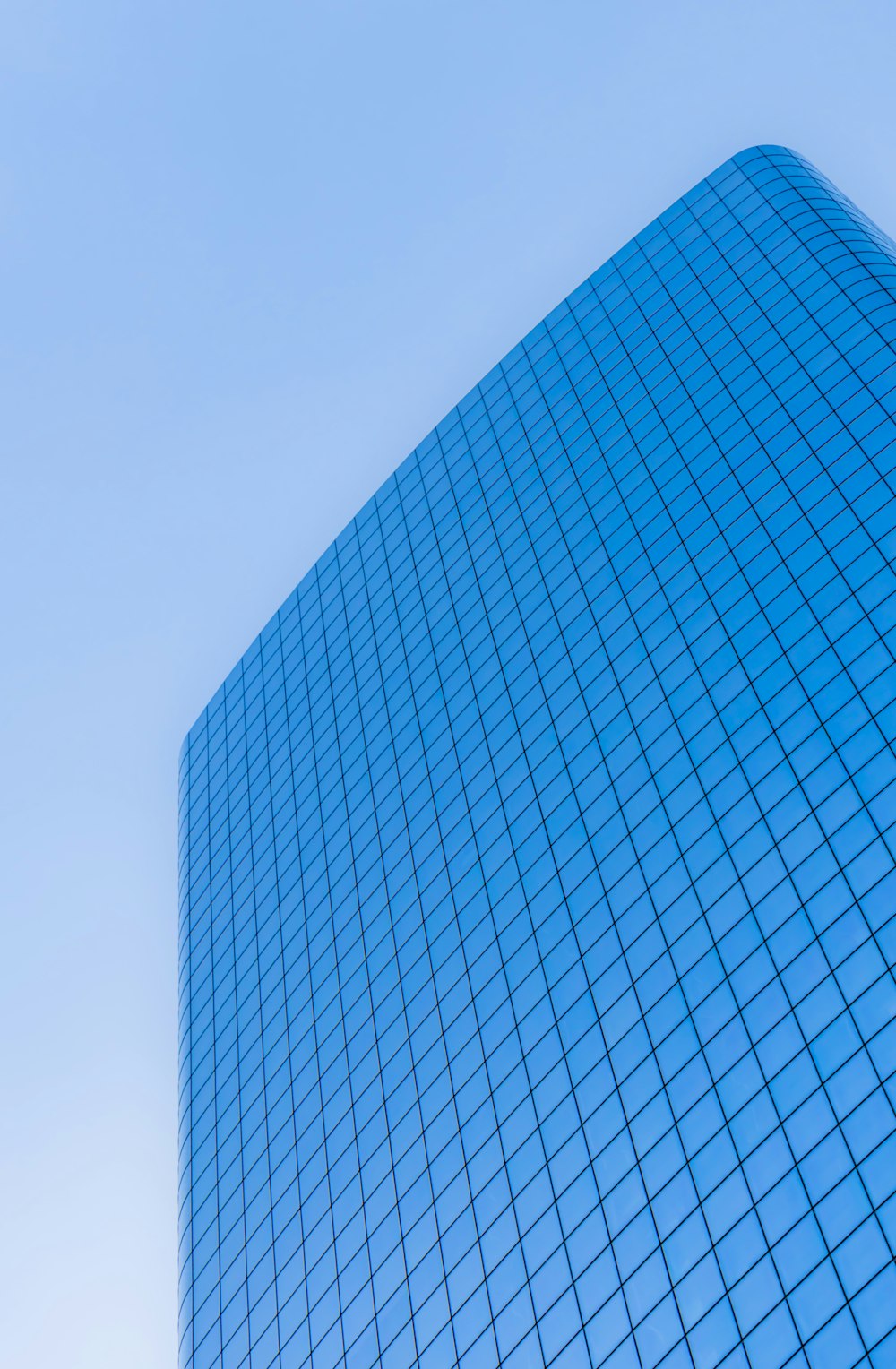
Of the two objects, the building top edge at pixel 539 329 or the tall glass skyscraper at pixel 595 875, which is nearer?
the tall glass skyscraper at pixel 595 875

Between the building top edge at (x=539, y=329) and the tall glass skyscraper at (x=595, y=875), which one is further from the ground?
the building top edge at (x=539, y=329)

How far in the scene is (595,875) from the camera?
4691 centimetres

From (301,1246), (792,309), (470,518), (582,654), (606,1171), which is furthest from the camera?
(470,518)

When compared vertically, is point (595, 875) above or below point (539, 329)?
→ below

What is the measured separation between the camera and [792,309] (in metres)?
58.5

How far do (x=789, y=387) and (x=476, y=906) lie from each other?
24.0 metres

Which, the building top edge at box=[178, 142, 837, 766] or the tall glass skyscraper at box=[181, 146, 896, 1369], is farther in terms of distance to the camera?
the building top edge at box=[178, 142, 837, 766]

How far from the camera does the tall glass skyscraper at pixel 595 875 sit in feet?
119

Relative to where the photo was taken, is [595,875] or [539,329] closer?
[595,875]

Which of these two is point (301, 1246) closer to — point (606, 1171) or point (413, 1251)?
point (413, 1251)

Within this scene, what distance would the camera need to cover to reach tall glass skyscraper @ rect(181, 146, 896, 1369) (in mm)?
36281

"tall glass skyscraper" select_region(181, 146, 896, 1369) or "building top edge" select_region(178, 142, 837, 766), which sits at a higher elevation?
"building top edge" select_region(178, 142, 837, 766)

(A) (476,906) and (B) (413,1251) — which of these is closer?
(B) (413,1251)

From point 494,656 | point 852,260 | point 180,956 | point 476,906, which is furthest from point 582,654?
point 180,956
